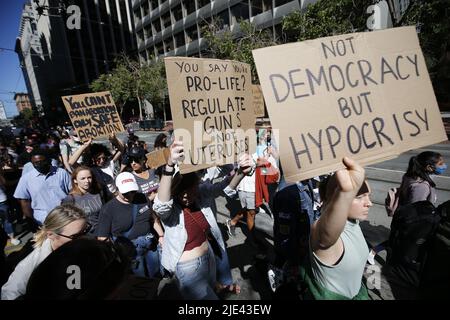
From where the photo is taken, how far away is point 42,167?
3.65 m

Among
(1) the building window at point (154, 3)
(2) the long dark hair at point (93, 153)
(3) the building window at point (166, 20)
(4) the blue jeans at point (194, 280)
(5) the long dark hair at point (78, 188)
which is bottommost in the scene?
(4) the blue jeans at point (194, 280)

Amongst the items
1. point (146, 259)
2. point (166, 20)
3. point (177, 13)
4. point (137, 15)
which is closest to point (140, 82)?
point (177, 13)

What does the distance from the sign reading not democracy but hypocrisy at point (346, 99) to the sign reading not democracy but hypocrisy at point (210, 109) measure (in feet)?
2.11

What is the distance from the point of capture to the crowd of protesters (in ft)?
4.29

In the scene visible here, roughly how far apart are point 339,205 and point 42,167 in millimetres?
3927

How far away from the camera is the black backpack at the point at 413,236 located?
Result: 2.59 m

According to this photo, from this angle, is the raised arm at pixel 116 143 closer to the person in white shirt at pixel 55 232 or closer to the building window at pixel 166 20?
the person in white shirt at pixel 55 232

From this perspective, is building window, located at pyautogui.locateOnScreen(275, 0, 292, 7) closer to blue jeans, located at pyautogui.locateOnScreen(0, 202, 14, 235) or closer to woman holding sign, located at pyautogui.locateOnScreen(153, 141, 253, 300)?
blue jeans, located at pyautogui.locateOnScreen(0, 202, 14, 235)

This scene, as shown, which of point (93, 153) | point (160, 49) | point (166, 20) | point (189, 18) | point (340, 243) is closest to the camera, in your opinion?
point (340, 243)

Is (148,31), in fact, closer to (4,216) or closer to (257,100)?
(4,216)

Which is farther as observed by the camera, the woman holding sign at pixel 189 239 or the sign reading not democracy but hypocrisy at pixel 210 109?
the woman holding sign at pixel 189 239

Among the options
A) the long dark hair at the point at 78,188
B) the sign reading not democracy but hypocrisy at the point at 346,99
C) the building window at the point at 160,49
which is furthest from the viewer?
the building window at the point at 160,49

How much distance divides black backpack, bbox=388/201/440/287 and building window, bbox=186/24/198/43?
37637mm

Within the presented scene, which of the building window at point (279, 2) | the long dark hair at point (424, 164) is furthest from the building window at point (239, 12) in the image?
the long dark hair at point (424, 164)
